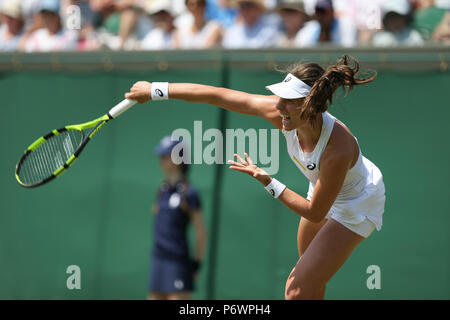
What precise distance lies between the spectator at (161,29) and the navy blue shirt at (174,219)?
64.1 inches

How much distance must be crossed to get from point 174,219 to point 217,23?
198cm

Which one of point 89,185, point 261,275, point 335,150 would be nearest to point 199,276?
point 261,275

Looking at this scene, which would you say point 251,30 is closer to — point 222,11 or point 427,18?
point 222,11

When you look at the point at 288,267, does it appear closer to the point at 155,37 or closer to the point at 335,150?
the point at 335,150

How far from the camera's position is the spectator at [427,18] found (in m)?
5.93

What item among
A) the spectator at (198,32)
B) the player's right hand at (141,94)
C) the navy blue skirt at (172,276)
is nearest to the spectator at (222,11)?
the spectator at (198,32)

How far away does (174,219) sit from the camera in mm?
5672

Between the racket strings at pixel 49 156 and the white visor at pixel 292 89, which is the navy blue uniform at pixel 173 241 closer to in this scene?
the racket strings at pixel 49 156

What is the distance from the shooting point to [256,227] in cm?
572

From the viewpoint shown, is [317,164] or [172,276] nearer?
[317,164]

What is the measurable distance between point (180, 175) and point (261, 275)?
1049mm

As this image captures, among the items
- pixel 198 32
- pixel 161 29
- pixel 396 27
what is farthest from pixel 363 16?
pixel 161 29

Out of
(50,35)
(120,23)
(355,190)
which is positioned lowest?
(355,190)

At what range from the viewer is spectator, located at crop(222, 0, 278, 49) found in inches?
247
